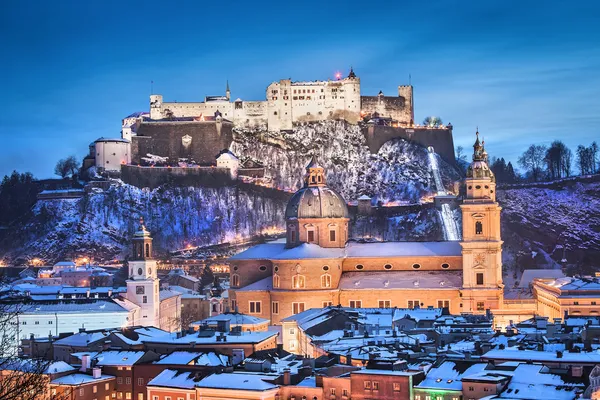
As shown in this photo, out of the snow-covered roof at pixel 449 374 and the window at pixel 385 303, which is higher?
the window at pixel 385 303

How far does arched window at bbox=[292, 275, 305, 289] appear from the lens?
Answer: 257 ft

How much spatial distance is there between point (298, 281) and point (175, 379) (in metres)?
28.4

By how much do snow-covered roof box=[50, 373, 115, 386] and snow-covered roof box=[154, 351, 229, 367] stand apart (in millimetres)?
2568

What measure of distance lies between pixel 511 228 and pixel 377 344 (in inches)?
2876

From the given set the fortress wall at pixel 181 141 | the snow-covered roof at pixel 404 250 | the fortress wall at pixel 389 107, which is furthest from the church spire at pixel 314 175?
the fortress wall at pixel 389 107

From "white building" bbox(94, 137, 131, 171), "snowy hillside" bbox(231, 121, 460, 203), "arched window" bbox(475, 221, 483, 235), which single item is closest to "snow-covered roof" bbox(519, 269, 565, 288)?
"arched window" bbox(475, 221, 483, 235)

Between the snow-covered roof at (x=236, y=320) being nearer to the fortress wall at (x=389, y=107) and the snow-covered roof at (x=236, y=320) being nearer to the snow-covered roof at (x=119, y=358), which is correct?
the snow-covered roof at (x=119, y=358)

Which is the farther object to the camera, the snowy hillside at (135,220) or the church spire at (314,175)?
the snowy hillside at (135,220)

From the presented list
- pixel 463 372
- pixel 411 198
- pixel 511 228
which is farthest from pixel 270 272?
pixel 411 198

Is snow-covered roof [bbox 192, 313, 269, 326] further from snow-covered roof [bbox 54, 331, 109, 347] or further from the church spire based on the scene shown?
the church spire

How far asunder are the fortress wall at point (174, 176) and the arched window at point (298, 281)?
60251 millimetres

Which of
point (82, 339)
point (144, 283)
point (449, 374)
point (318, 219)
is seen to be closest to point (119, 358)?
point (82, 339)

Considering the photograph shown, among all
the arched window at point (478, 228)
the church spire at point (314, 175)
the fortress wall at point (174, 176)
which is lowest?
the arched window at point (478, 228)

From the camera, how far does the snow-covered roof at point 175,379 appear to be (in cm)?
4944
